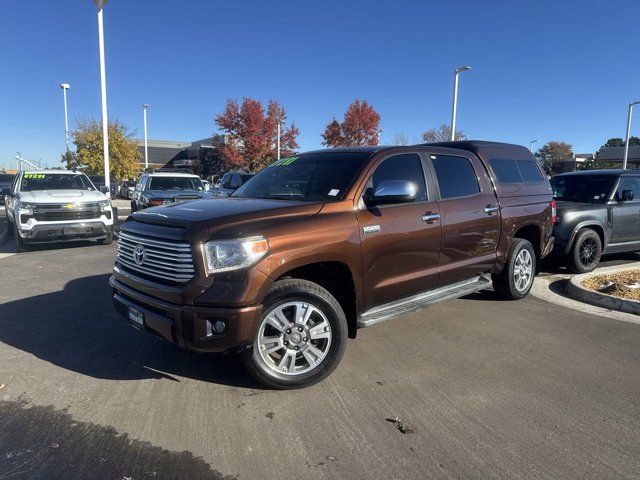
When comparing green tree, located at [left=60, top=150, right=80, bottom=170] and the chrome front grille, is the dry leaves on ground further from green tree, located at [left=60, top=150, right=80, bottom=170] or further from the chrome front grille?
green tree, located at [left=60, top=150, right=80, bottom=170]

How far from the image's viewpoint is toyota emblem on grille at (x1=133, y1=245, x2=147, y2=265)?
12.3 feet

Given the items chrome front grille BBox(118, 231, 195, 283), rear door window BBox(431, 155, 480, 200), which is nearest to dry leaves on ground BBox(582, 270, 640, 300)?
rear door window BBox(431, 155, 480, 200)

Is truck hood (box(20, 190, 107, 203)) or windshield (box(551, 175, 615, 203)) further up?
windshield (box(551, 175, 615, 203))

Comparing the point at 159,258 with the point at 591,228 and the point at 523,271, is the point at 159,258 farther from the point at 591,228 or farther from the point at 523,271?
the point at 591,228

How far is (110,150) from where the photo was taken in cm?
3319

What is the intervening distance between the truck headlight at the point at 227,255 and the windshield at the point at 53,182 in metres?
9.35

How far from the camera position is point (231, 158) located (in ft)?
121

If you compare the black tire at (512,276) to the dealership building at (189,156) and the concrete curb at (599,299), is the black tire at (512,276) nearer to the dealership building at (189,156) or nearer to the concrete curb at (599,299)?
the concrete curb at (599,299)

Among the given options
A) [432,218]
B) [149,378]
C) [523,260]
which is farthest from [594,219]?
[149,378]

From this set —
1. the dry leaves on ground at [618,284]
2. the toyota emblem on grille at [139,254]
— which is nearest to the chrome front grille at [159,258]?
the toyota emblem on grille at [139,254]

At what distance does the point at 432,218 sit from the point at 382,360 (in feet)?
4.80

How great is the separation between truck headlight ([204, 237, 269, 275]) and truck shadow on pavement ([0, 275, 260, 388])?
3.57ft

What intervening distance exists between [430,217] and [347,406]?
2.06m

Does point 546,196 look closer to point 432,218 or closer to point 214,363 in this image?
point 432,218
